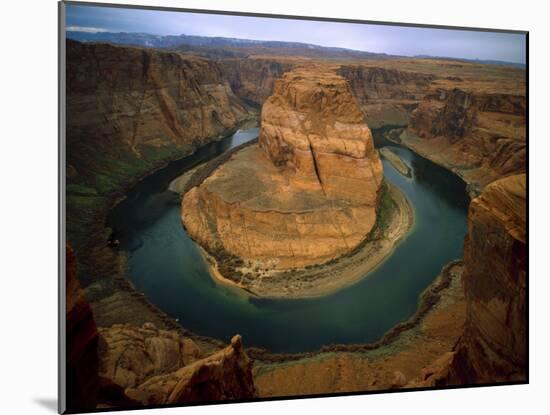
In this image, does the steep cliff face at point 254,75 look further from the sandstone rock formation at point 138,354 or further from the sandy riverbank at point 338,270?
the sandstone rock formation at point 138,354

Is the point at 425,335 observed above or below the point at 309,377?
above

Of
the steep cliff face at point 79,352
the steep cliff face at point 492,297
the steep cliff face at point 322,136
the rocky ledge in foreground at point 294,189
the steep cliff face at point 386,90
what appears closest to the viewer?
the steep cliff face at point 79,352

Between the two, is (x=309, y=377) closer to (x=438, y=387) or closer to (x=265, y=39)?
(x=438, y=387)

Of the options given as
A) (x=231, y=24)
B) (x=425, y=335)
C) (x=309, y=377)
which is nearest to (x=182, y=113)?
(x=231, y=24)

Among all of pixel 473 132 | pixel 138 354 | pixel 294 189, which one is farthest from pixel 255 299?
pixel 473 132

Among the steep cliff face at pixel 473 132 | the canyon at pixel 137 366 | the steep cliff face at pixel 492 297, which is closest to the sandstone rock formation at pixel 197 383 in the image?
the canyon at pixel 137 366

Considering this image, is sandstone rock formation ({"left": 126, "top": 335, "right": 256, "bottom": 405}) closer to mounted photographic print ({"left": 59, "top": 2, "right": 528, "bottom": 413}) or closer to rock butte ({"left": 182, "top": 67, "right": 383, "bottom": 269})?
mounted photographic print ({"left": 59, "top": 2, "right": 528, "bottom": 413})

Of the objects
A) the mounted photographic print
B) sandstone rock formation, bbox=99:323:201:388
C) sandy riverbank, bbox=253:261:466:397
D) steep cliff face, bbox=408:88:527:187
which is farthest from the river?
steep cliff face, bbox=408:88:527:187
